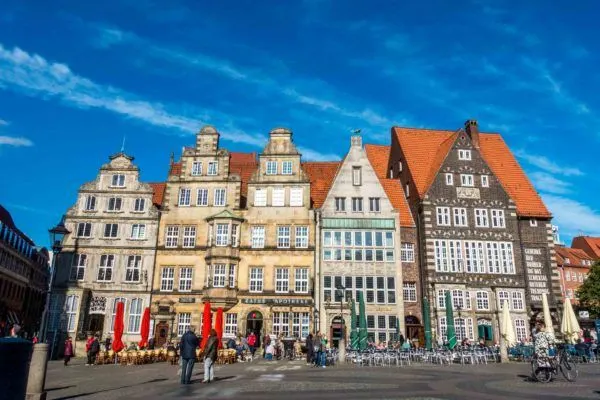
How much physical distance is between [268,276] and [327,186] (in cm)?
1008

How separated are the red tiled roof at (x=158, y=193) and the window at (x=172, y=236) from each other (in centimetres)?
375

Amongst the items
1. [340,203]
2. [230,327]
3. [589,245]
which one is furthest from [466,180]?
[589,245]

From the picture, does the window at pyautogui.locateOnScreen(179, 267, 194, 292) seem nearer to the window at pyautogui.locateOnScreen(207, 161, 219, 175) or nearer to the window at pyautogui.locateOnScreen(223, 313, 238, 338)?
the window at pyautogui.locateOnScreen(223, 313, 238, 338)

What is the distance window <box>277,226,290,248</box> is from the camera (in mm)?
35750

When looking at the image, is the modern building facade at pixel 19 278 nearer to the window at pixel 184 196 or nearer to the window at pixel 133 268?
the window at pixel 133 268

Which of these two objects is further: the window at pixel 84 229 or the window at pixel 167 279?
the window at pixel 84 229

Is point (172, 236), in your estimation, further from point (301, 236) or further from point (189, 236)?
point (301, 236)

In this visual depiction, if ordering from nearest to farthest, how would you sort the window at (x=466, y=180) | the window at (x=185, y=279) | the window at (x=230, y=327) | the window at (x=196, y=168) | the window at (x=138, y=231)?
the window at (x=230, y=327) → the window at (x=185, y=279) → the window at (x=138, y=231) → the window at (x=196, y=168) → the window at (x=466, y=180)

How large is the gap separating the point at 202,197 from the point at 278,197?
19.4 ft

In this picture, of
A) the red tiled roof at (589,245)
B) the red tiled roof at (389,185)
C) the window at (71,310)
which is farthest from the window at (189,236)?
the red tiled roof at (589,245)

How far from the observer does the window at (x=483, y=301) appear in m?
35.8

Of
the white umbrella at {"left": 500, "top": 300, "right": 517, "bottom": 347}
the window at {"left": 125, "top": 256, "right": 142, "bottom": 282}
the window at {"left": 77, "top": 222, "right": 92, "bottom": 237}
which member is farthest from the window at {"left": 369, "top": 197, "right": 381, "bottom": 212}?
the window at {"left": 77, "top": 222, "right": 92, "bottom": 237}

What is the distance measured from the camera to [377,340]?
112ft

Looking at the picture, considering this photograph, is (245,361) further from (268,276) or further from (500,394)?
(500,394)
